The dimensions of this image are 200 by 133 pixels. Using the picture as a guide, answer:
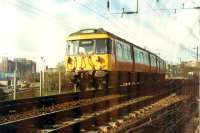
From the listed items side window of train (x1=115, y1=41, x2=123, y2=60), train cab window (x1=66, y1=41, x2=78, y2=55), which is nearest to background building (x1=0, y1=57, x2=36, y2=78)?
train cab window (x1=66, y1=41, x2=78, y2=55)

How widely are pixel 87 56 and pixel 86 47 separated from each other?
0.55m

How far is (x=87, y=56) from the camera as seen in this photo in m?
20.5

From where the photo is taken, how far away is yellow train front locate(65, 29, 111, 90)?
20.3m

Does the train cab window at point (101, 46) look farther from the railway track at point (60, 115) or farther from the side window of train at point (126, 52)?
the railway track at point (60, 115)

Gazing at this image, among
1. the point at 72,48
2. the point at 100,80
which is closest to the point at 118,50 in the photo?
the point at 100,80

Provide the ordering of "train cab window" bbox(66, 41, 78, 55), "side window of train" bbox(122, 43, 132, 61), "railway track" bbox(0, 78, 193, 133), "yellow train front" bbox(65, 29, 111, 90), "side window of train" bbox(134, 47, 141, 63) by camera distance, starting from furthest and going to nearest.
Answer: "side window of train" bbox(134, 47, 141, 63), "side window of train" bbox(122, 43, 132, 61), "train cab window" bbox(66, 41, 78, 55), "yellow train front" bbox(65, 29, 111, 90), "railway track" bbox(0, 78, 193, 133)

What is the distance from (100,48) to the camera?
2045 centimetres

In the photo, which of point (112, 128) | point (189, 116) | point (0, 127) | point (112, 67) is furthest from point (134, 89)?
point (0, 127)

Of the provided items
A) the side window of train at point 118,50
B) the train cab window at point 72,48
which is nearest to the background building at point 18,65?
the train cab window at point 72,48

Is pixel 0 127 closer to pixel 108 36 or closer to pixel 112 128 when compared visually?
pixel 112 128

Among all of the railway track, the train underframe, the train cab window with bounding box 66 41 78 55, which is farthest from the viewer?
the train cab window with bounding box 66 41 78 55

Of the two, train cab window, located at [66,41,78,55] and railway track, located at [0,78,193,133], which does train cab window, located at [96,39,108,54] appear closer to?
train cab window, located at [66,41,78,55]

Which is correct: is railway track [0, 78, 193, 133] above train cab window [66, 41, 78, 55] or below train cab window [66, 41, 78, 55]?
below

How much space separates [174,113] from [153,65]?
20.0 metres
